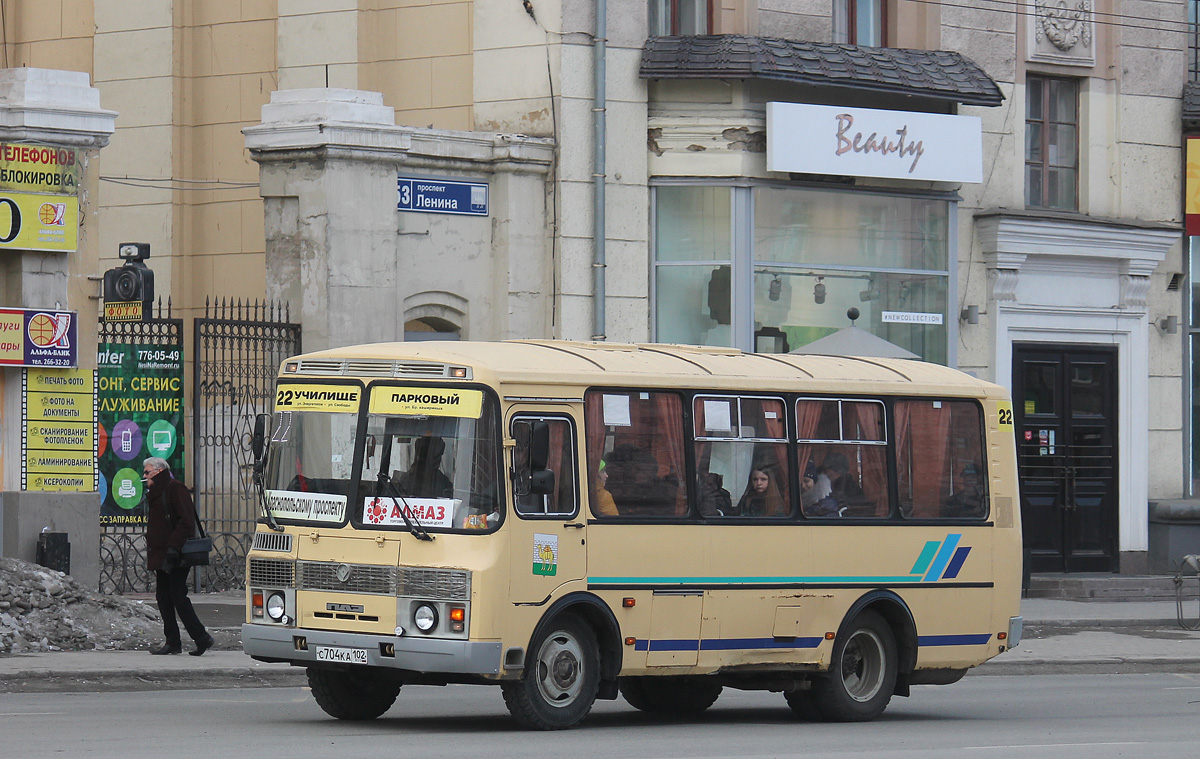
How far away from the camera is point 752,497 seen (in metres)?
13.6

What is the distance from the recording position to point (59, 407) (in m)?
19.1

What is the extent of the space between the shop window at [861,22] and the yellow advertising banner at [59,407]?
37.7 feet

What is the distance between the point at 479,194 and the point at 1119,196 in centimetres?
998

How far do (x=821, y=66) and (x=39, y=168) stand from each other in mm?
Result: 9944

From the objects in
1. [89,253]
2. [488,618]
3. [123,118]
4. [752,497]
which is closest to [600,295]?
[89,253]

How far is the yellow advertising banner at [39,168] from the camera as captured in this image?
1875cm

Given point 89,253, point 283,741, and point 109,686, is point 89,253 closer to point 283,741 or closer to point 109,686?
point 109,686

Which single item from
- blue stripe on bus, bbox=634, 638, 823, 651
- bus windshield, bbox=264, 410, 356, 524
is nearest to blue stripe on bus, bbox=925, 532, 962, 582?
blue stripe on bus, bbox=634, 638, 823, 651

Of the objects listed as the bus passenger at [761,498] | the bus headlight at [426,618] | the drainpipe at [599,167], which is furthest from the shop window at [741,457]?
the drainpipe at [599,167]

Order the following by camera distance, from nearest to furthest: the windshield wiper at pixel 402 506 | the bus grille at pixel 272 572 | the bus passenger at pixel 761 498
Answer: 1. the windshield wiper at pixel 402 506
2. the bus grille at pixel 272 572
3. the bus passenger at pixel 761 498

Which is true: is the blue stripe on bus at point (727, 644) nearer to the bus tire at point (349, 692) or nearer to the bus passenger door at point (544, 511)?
the bus passenger door at point (544, 511)

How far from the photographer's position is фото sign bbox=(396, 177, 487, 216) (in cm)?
2286

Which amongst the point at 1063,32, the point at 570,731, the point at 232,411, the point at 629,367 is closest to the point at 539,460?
the point at 629,367

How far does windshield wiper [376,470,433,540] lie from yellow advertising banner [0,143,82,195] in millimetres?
8323
